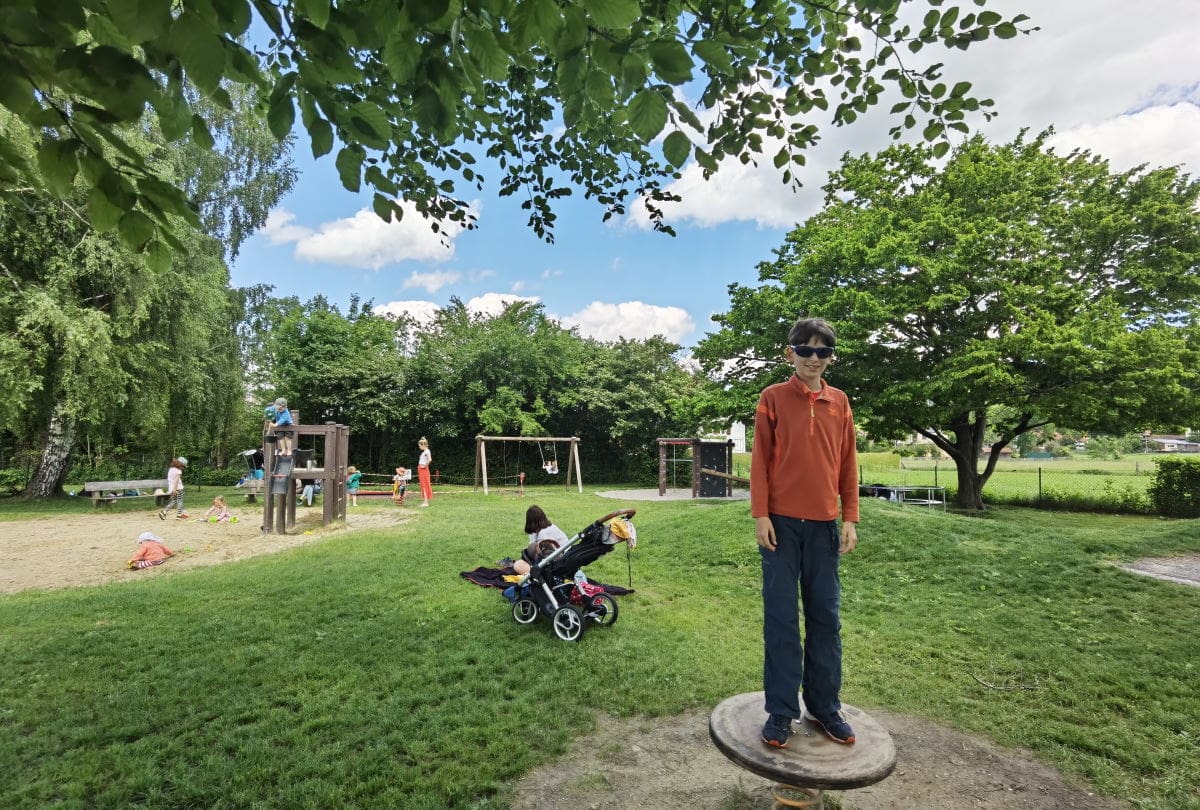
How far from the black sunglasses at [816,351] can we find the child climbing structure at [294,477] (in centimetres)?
1013

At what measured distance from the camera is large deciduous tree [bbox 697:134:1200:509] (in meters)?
13.5

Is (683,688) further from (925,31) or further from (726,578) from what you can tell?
(925,31)

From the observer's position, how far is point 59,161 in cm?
166

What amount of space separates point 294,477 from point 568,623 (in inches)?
304

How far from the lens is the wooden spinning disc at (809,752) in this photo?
2.27 m

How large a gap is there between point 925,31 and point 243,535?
12135 millimetres

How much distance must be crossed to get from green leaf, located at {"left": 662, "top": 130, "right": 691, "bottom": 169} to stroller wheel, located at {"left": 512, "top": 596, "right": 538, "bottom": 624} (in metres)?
4.44

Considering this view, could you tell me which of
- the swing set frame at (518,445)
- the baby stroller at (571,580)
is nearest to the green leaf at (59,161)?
the baby stroller at (571,580)

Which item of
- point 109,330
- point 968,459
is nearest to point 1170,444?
point 968,459

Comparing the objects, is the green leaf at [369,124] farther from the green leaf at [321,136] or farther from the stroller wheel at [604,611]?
the stroller wheel at [604,611]

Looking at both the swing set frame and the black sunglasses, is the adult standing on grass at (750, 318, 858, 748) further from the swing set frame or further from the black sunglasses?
the swing set frame

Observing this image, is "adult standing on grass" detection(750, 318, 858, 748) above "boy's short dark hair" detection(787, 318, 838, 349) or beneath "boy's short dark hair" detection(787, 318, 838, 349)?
beneath

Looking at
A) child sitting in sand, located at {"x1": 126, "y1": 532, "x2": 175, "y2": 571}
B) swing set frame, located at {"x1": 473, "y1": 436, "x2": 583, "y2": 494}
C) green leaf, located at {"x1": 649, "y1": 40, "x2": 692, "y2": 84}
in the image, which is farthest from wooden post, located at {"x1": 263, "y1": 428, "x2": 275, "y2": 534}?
green leaf, located at {"x1": 649, "y1": 40, "x2": 692, "y2": 84}

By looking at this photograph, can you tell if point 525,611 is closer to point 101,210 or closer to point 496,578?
point 496,578
